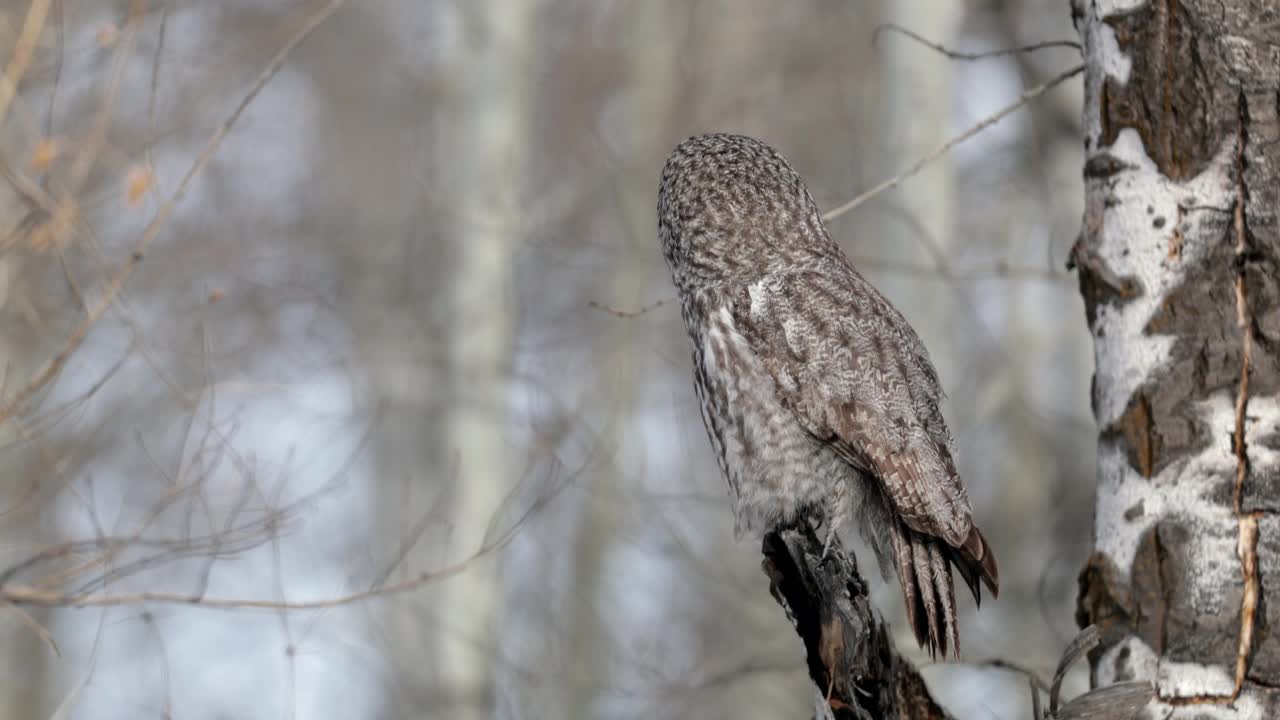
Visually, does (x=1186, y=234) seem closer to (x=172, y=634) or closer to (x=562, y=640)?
(x=562, y=640)

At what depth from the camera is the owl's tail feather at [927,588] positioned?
307 cm

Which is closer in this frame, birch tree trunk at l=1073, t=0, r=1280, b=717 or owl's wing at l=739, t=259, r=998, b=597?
birch tree trunk at l=1073, t=0, r=1280, b=717

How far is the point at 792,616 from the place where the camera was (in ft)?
10.0

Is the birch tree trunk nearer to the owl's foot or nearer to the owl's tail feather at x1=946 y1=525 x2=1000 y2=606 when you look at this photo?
the owl's tail feather at x1=946 y1=525 x2=1000 y2=606

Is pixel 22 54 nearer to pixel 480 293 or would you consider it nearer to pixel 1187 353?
pixel 1187 353

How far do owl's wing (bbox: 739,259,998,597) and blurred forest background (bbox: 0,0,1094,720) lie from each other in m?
0.46

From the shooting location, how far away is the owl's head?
3.39 meters

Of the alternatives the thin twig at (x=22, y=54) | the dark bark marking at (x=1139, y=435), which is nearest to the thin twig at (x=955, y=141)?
the dark bark marking at (x=1139, y=435)

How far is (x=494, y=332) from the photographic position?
7.03m

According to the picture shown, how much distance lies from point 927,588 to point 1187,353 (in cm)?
73

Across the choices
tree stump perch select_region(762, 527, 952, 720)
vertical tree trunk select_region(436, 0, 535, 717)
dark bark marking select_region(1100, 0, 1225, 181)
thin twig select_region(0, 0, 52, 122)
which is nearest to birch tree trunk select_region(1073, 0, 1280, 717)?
dark bark marking select_region(1100, 0, 1225, 181)

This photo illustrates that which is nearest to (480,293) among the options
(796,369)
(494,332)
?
(494,332)

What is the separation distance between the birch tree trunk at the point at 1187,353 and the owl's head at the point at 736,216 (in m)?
0.71

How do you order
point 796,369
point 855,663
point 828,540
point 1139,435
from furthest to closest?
point 796,369, point 828,540, point 1139,435, point 855,663
